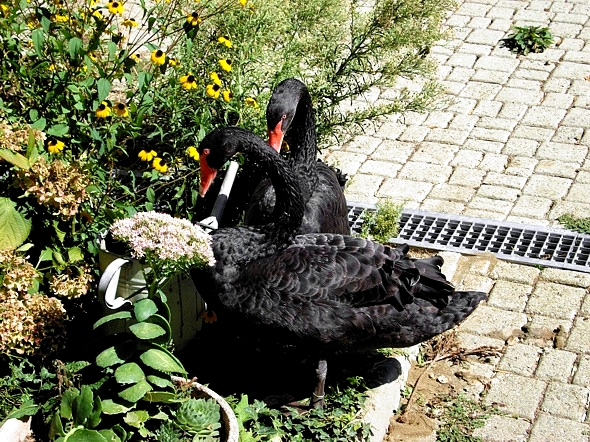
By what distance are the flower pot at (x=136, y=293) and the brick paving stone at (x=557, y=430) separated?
5.72ft

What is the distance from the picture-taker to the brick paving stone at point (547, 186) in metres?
6.65

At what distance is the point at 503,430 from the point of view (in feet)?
15.2

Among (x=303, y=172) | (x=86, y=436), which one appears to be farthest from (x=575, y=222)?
(x=86, y=436)

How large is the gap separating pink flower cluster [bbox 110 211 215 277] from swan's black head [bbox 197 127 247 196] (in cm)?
72

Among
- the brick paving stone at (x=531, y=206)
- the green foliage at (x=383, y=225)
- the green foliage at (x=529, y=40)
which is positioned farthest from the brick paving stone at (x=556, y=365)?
the green foliage at (x=529, y=40)

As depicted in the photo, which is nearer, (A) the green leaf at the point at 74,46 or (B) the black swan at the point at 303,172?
(A) the green leaf at the point at 74,46

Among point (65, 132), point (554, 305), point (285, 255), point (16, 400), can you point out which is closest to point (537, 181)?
point (554, 305)

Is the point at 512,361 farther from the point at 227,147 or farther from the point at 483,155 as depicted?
the point at 483,155

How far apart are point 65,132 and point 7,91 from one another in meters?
0.66

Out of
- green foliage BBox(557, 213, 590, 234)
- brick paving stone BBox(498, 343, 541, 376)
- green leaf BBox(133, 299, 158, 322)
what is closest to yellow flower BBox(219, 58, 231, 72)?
green leaf BBox(133, 299, 158, 322)

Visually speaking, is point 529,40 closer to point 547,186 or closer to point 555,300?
A: point 547,186

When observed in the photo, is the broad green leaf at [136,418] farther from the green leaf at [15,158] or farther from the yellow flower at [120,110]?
the yellow flower at [120,110]

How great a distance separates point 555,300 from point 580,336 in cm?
36

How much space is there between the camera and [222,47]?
18.5ft
